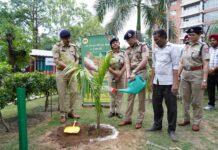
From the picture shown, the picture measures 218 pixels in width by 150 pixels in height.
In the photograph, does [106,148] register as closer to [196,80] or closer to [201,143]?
[201,143]

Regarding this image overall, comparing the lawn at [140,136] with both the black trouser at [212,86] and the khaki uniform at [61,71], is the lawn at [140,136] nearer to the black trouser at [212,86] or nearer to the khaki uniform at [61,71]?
the khaki uniform at [61,71]

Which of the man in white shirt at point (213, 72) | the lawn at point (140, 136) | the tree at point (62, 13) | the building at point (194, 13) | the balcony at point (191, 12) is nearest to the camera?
the lawn at point (140, 136)

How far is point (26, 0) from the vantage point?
34.6 meters

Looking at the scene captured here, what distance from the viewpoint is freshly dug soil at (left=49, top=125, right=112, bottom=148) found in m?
4.29

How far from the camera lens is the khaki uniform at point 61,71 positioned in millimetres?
5605

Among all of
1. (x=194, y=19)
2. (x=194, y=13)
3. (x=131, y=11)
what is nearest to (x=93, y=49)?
(x=131, y=11)

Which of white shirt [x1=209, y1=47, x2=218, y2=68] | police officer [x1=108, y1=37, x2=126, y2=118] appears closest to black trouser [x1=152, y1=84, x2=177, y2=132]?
police officer [x1=108, y1=37, x2=126, y2=118]

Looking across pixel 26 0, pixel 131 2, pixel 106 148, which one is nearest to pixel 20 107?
pixel 106 148

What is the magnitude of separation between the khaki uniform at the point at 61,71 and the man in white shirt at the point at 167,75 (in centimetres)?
181

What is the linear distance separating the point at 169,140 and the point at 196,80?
45.5 inches

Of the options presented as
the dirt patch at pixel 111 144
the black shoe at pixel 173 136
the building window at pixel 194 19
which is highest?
the building window at pixel 194 19

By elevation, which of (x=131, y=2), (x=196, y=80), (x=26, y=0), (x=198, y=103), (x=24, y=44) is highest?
(x=26, y=0)

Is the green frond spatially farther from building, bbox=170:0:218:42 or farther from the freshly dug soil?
building, bbox=170:0:218:42

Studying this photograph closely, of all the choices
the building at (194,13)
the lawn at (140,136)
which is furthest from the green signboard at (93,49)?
the building at (194,13)
